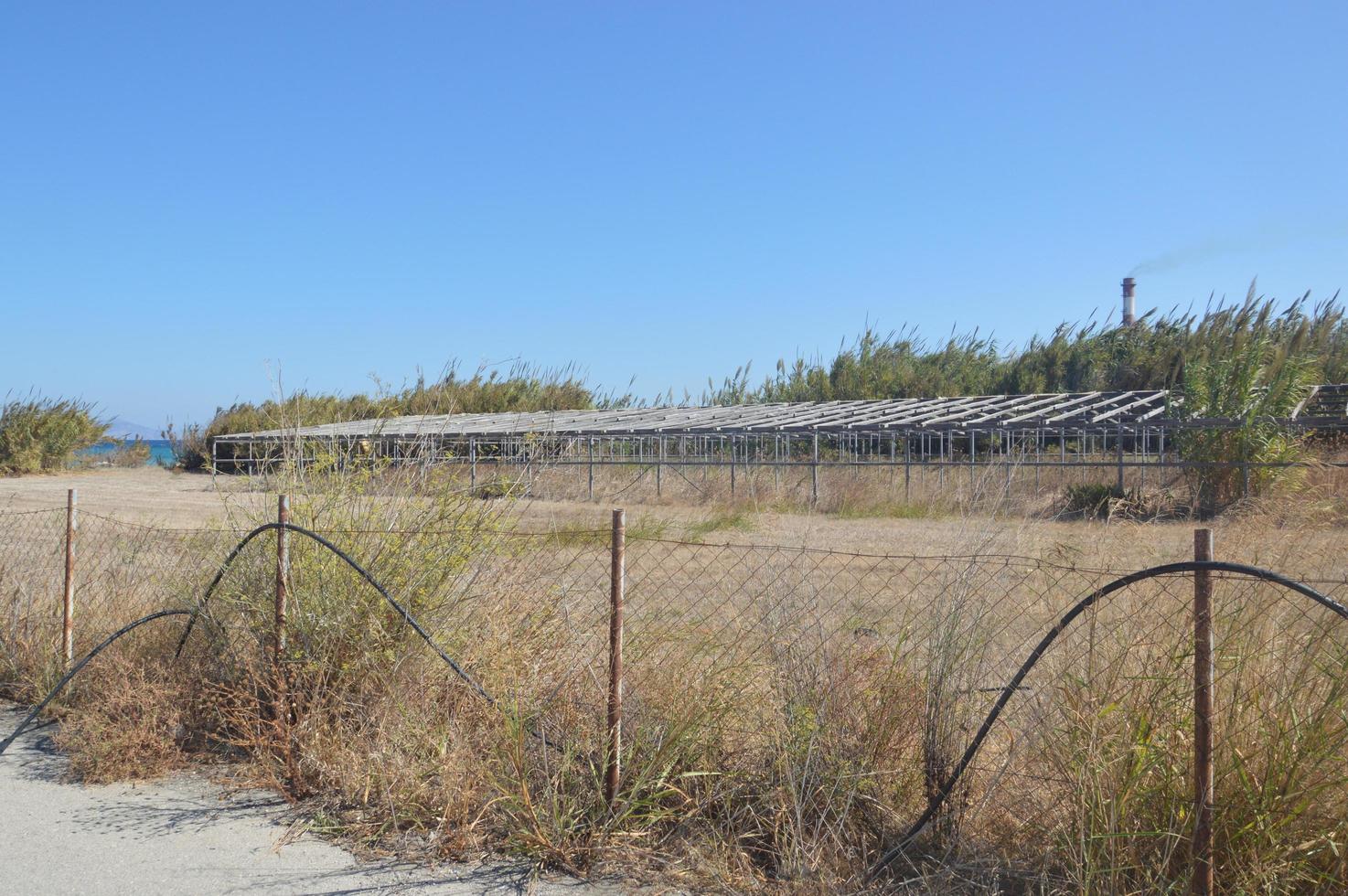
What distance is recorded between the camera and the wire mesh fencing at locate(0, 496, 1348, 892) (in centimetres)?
350

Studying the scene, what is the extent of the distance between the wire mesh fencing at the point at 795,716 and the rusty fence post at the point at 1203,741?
0.03m

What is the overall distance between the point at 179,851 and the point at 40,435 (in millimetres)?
37833

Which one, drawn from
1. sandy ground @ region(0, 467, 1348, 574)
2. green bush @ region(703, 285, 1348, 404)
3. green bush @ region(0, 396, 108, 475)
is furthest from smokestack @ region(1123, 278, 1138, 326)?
green bush @ region(0, 396, 108, 475)

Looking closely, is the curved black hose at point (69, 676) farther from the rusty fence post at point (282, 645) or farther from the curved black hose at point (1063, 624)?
the curved black hose at point (1063, 624)

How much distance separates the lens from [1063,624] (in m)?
3.74

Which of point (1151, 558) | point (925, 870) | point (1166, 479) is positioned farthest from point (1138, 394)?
point (925, 870)

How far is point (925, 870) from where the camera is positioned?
3916 mm

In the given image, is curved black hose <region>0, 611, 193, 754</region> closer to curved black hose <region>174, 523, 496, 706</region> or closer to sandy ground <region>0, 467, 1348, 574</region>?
curved black hose <region>174, 523, 496, 706</region>

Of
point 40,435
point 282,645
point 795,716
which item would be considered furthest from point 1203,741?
point 40,435

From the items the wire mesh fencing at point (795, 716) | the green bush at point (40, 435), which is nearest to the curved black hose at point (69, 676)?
the wire mesh fencing at point (795, 716)

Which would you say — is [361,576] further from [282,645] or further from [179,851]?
[179,851]

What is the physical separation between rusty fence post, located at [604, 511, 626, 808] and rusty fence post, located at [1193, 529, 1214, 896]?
2.09 meters

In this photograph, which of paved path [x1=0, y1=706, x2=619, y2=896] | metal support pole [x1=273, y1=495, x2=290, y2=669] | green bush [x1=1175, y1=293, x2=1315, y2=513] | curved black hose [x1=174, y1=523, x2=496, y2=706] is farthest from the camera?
green bush [x1=1175, y1=293, x2=1315, y2=513]

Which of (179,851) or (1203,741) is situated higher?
(1203,741)
